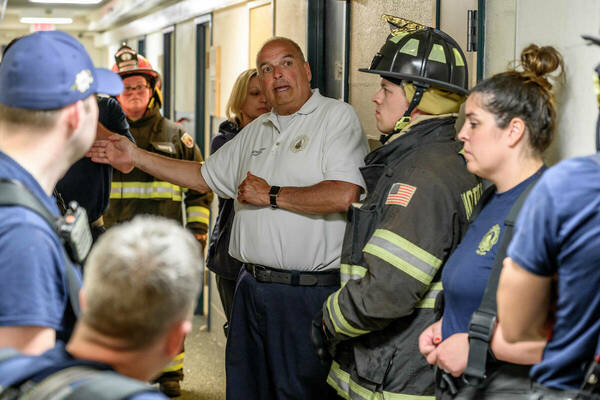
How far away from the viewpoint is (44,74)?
1.58m

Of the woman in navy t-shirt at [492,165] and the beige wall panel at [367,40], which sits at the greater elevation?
the beige wall panel at [367,40]

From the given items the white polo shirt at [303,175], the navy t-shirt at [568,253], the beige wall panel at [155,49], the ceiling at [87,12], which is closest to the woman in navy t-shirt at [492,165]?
the navy t-shirt at [568,253]

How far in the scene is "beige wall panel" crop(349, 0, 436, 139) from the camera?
3.37 metres

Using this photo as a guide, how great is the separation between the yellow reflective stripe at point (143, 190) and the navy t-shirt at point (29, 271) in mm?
2863

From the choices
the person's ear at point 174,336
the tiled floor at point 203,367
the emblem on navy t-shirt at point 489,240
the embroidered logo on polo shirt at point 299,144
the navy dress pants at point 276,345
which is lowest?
the tiled floor at point 203,367

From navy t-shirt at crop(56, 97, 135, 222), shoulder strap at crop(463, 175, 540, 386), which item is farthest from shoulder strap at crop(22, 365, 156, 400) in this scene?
navy t-shirt at crop(56, 97, 135, 222)

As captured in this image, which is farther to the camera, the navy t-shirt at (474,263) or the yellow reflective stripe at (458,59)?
the yellow reflective stripe at (458,59)

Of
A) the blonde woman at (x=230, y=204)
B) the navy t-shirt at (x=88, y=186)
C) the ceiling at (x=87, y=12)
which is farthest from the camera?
the ceiling at (x=87, y=12)

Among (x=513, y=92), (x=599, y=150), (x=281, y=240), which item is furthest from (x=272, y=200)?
(x=599, y=150)

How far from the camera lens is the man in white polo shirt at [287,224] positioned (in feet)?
9.98

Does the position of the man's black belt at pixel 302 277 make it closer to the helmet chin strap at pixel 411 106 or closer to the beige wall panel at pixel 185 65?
the helmet chin strap at pixel 411 106

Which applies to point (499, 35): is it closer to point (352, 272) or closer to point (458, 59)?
point (458, 59)

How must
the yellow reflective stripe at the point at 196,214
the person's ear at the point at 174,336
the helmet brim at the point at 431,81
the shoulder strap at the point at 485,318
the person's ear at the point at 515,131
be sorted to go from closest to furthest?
the person's ear at the point at 174,336, the shoulder strap at the point at 485,318, the person's ear at the point at 515,131, the helmet brim at the point at 431,81, the yellow reflective stripe at the point at 196,214

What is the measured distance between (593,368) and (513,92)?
784 millimetres
